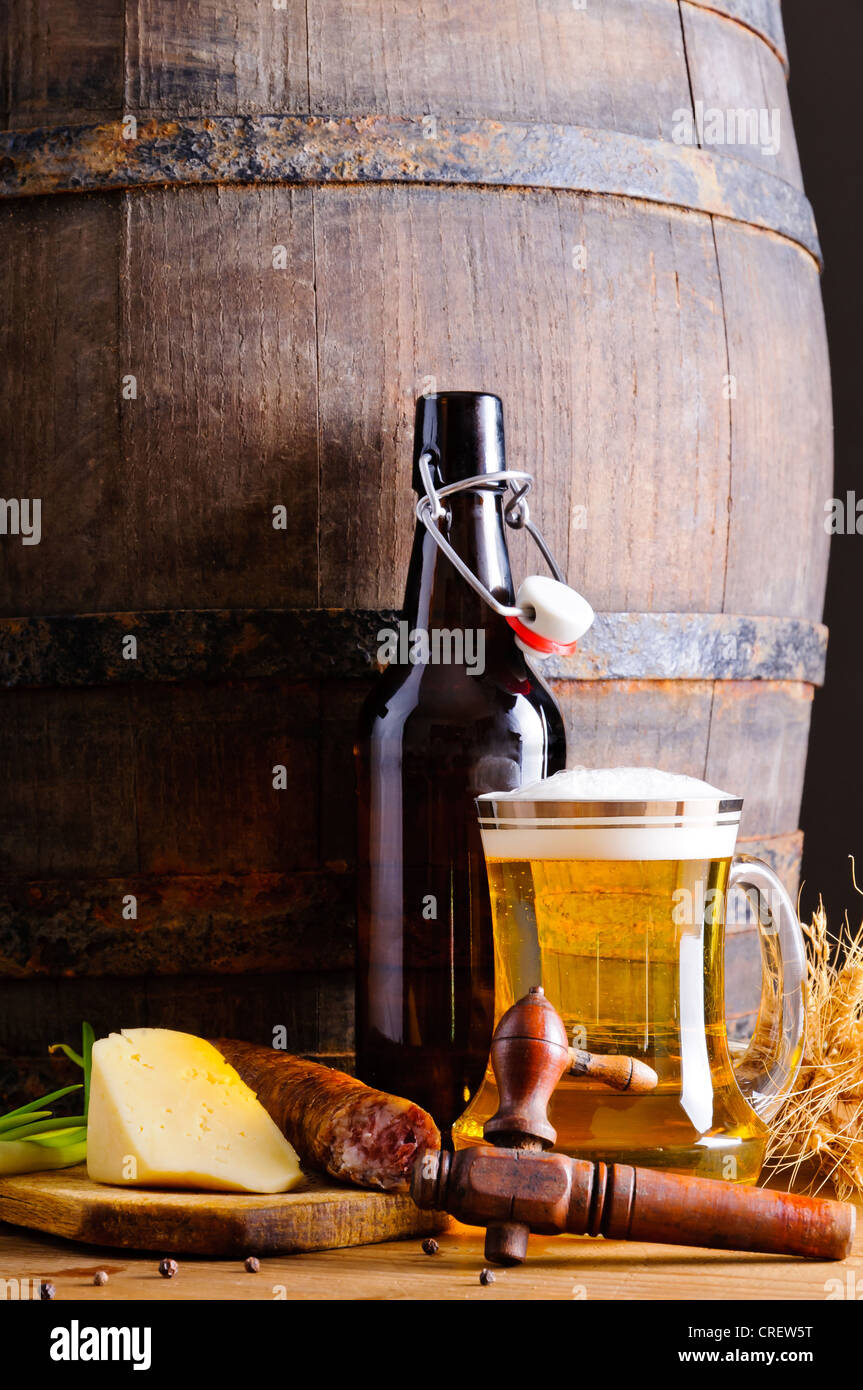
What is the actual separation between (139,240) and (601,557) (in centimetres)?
49

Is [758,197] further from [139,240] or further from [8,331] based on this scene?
[8,331]

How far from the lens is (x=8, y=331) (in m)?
1.36

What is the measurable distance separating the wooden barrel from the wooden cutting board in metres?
0.32

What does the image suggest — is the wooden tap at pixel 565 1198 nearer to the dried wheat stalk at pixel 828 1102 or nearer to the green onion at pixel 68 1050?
the dried wheat stalk at pixel 828 1102

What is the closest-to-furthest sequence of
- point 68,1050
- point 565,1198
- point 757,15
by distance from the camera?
point 565,1198
point 68,1050
point 757,15

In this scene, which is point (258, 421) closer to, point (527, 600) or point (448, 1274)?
point (527, 600)

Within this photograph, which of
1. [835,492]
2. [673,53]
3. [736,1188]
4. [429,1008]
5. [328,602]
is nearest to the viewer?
[736,1188]

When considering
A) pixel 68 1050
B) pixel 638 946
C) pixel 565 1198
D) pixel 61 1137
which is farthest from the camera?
pixel 68 1050

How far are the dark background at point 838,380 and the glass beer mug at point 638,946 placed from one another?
1.40 metres

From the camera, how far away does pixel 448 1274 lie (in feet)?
3.07

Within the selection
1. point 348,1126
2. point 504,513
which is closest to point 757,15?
point 504,513

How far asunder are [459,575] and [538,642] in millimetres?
101

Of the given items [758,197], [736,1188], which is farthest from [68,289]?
[736,1188]

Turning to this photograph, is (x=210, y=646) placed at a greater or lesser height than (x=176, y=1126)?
greater
